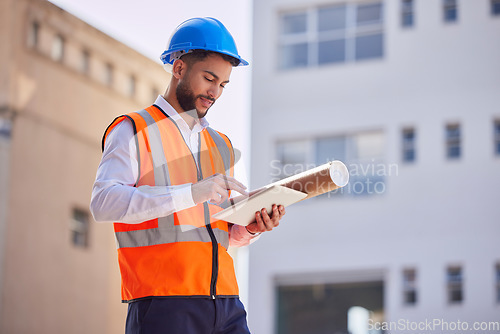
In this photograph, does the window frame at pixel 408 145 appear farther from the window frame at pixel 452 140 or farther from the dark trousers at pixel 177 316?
the dark trousers at pixel 177 316

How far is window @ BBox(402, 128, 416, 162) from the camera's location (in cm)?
1466

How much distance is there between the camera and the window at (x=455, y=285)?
13812 mm

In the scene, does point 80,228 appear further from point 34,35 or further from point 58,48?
point 34,35

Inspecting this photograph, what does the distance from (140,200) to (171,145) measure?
0.31 m

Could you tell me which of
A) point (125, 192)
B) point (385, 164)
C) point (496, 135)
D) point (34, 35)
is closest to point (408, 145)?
point (385, 164)

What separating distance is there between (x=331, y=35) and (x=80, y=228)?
6.47 meters

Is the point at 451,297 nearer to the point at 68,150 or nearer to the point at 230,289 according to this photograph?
the point at 68,150

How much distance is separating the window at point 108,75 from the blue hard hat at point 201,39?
15.4 m

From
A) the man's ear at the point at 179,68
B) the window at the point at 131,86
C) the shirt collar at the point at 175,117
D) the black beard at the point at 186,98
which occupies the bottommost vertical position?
the shirt collar at the point at 175,117

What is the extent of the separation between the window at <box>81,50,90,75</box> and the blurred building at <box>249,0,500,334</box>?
12.7 feet

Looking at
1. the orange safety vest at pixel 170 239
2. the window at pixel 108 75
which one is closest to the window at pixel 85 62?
the window at pixel 108 75

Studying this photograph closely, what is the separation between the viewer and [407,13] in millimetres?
15180

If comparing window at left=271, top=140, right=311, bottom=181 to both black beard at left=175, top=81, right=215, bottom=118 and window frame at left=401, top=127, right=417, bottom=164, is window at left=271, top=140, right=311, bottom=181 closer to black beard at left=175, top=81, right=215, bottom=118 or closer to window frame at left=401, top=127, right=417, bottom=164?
window frame at left=401, top=127, right=417, bottom=164

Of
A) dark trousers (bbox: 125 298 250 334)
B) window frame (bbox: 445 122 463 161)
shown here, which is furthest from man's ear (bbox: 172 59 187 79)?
window frame (bbox: 445 122 463 161)
